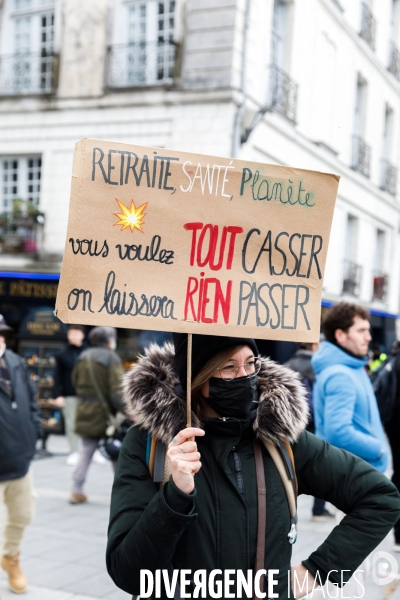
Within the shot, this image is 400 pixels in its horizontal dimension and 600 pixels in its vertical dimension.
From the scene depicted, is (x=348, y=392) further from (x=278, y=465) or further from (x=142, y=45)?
(x=142, y=45)

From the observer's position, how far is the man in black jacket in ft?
15.9

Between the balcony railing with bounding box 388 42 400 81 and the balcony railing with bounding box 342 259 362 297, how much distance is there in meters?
5.14

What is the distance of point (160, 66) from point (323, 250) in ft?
38.0

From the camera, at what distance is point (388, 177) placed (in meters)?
20.7

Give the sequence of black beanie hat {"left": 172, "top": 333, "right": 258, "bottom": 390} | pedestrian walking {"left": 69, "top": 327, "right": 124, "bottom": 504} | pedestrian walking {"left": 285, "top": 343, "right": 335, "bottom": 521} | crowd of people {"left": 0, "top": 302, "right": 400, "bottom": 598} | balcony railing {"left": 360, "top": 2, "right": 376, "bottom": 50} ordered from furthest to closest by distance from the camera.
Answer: balcony railing {"left": 360, "top": 2, "right": 376, "bottom": 50}
pedestrian walking {"left": 69, "top": 327, "right": 124, "bottom": 504}
pedestrian walking {"left": 285, "top": 343, "right": 335, "bottom": 521}
black beanie hat {"left": 172, "top": 333, "right": 258, "bottom": 390}
crowd of people {"left": 0, "top": 302, "right": 400, "bottom": 598}

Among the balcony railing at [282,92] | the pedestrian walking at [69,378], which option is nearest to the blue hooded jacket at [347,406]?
the pedestrian walking at [69,378]

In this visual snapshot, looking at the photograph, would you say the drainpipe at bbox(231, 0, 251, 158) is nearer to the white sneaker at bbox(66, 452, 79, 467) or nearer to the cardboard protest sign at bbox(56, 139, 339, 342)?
A: the white sneaker at bbox(66, 452, 79, 467)

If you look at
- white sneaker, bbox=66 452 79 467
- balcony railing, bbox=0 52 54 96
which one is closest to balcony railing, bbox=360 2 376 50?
balcony railing, bbox=0 52 54 96

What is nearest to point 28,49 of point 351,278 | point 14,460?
point 351,278

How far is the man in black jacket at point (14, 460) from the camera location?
4.84 metres

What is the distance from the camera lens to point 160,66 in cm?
1334

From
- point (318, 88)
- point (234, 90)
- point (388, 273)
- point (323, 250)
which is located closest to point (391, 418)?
point (323, 250)

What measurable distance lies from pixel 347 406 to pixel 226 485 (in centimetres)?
221

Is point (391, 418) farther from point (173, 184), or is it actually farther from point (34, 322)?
point (34, 322)
